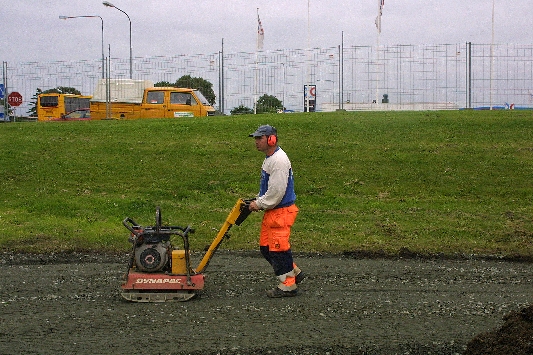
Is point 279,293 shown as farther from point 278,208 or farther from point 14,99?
point 14,99

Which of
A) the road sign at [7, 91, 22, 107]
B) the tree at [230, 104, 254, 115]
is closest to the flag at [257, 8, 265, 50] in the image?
the tree at [230, 104, 254, 115]

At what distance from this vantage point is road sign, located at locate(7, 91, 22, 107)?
31.6 metres

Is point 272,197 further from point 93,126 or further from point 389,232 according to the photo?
point 93,126

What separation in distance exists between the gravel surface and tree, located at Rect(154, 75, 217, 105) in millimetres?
19832

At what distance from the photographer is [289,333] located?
642 centimetres

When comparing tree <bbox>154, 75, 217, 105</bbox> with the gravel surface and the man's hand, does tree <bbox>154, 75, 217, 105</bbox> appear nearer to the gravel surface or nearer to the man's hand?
the gravel surface

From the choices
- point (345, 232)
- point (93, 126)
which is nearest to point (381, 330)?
point (345, 232)

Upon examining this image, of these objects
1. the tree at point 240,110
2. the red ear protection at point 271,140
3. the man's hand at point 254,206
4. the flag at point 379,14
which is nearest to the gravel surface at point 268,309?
the man's hand at point 254,206

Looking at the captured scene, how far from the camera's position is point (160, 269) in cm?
798

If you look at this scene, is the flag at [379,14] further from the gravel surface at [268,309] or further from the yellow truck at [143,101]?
the gravel surface at [268,309]

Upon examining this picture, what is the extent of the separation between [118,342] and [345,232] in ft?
22.1

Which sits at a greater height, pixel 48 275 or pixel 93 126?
pixel 93 126

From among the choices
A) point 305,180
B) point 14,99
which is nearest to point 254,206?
point 305,180

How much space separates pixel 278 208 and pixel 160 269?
4.99 feet
